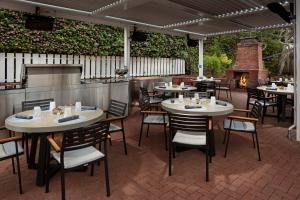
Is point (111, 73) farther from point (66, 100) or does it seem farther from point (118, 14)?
point (66, 100)

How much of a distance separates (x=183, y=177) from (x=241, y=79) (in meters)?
10.5

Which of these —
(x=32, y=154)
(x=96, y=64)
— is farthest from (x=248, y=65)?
(x=32, y=154)

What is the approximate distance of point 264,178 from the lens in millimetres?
3141

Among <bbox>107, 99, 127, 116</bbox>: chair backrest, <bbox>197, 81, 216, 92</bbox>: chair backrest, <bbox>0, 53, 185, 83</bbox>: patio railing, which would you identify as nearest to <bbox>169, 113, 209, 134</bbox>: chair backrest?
<bbox>107, 99, 127, 116</bbox>: chair backrest

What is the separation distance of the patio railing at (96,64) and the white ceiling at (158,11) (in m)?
2.42

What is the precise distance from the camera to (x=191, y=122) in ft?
9.90

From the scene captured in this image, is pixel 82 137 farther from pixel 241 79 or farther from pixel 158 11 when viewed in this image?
pixel 241 79

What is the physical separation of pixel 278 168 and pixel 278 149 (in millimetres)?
891

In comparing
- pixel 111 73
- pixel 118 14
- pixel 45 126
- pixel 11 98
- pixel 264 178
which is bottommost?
pixel 264 178

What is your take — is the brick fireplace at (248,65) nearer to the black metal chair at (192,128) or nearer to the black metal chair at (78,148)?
the black metal chair at (192,128)

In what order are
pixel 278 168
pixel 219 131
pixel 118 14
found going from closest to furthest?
pixel 278 168, pixel 219 131, pixel 118 14

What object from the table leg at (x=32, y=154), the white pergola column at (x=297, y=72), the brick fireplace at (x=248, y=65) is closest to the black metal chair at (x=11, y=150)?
the table leg at (x=32, y=154)

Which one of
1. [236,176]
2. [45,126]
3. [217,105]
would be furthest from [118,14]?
[236,176]

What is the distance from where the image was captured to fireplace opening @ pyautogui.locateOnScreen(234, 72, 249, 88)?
1229 centimetres
